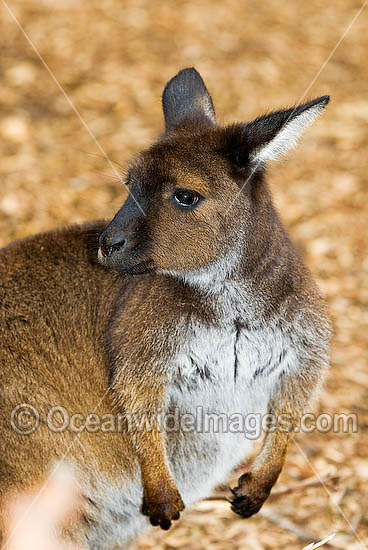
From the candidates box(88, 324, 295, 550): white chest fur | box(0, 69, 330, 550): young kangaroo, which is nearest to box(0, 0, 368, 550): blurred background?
box(88, 324, 295, 550): white chest fur

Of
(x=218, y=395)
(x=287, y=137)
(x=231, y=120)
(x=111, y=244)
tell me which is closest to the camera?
(x=287, y=137)

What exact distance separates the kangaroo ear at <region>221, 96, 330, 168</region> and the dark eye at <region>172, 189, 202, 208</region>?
0.21 m

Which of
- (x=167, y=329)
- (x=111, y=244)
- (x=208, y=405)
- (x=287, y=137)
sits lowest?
(x=208, y=405)

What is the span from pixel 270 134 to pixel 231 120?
13.5 feet

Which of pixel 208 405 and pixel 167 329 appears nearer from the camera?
pixel 167 329

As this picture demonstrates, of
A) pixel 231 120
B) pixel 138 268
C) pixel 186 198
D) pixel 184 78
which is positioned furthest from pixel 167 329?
pixel 231 120

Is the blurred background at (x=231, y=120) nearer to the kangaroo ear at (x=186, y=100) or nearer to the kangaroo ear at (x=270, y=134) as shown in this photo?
the kangaroo ear at (x=186, y=100)

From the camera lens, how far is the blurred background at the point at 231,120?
14.7 ft

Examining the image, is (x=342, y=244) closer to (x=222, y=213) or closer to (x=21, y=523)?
(x=222, y=213)

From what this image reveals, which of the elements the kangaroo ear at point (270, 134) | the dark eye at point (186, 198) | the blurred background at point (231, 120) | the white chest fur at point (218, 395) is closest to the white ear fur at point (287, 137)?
the kangaroo ear at point (270, 134)

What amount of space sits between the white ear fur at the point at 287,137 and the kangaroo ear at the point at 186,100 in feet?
1.85

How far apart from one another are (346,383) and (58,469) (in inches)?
91.6

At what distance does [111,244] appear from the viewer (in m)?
3.15

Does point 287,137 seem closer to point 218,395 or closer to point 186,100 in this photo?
point 186,100
